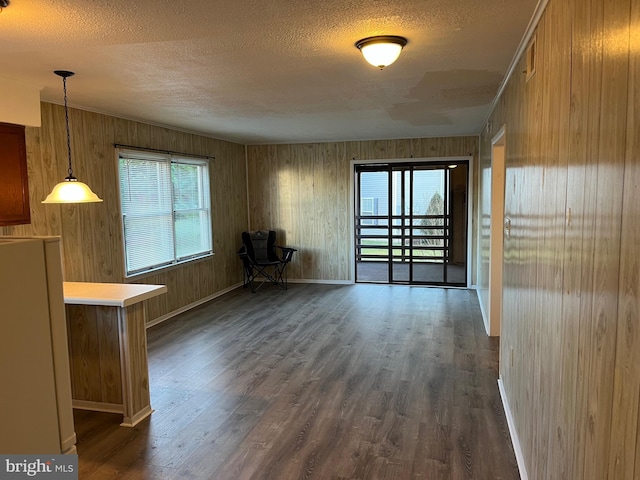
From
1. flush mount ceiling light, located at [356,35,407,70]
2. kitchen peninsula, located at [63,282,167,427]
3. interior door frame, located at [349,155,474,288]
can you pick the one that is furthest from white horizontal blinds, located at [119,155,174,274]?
flush mount ceiling light, located at [356,35,407,70]

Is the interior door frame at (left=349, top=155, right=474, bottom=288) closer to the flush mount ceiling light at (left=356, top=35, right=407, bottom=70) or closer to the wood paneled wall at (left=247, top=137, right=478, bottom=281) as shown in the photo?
the wood paneled wall at (left=247, top=137, right=478, bottom=281)

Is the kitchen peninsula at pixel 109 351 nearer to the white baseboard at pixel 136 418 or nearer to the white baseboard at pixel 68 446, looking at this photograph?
the white baseboard at pixel 136 418

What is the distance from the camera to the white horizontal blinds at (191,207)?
6.14 meters

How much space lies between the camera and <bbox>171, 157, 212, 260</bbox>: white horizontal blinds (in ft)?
20.1

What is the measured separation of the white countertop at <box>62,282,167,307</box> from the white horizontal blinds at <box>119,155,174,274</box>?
169 cm

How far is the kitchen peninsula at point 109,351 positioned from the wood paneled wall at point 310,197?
4.62m

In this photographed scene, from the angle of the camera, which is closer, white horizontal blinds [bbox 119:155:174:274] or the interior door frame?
white horizontal blinds [bbox 119:155:174:274]

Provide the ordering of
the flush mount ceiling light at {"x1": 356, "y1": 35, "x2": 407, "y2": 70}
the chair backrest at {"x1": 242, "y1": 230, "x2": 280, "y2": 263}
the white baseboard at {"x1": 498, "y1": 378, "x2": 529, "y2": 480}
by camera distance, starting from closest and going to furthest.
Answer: the white baseboard at {"x1": 498, "y1": 378, "x2": 529, "y2": 480} < the flush mount ceiling light at {"x1": 356, "y1": 35, "x2": 407, "y2": 70} < the chair backrest at {"x1": 242, "y1": 230, "x2": 280, "y2": 263}

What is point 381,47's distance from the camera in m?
2.58

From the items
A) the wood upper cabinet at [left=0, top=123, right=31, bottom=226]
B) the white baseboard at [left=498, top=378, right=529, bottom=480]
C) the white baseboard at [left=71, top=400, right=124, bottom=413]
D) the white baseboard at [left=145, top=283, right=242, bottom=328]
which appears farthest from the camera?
the white baseboard at [left=145, top=283, right=242, bottom=328]

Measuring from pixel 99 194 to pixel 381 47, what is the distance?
3487 millimetres

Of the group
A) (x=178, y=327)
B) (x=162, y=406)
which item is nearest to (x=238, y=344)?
(x=178, y=327)

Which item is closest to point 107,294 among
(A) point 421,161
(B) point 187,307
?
(B) point 187,307

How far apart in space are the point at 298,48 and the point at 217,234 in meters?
4.76
